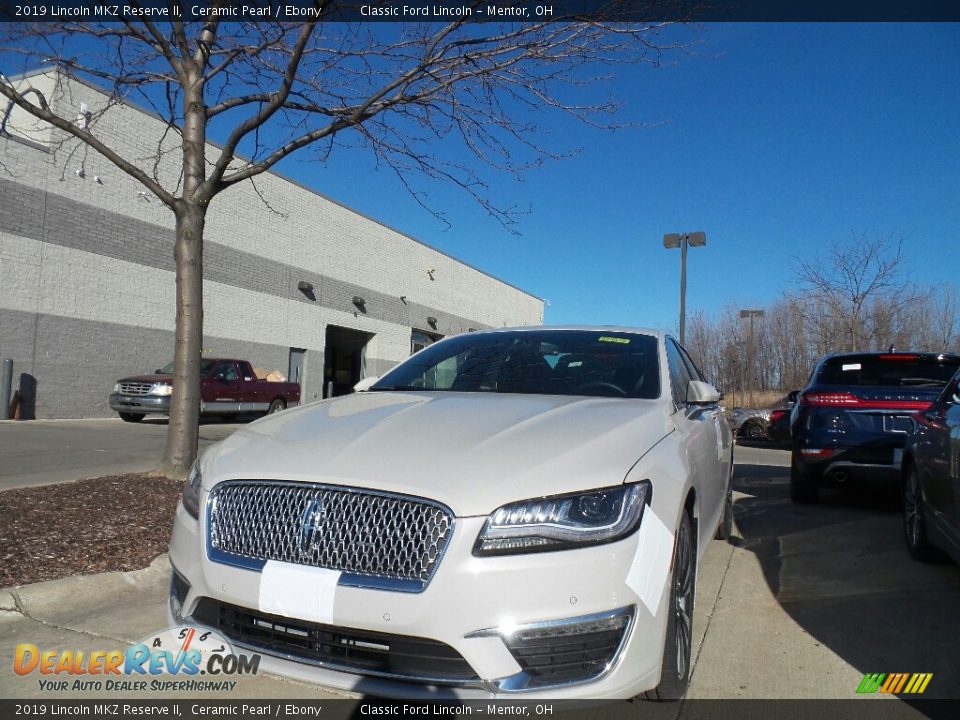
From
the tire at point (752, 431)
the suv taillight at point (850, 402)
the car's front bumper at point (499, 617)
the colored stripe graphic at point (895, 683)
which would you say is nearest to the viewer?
the car's front bumper at point (499, 617)

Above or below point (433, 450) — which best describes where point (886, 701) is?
below

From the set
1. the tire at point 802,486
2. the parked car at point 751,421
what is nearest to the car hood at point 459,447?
the tire at point 802,486

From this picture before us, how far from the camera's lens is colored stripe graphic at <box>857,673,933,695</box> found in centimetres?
286

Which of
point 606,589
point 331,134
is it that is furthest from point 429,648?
point 331,134

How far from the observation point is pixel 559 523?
82.9 inches

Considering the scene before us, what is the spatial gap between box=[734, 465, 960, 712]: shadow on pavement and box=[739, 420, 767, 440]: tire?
33.8 feet

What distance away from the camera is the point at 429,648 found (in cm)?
202

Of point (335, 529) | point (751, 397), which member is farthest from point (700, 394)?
point (751, 397)

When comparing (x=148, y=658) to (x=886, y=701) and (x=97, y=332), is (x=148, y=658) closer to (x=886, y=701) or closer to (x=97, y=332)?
(x=886, y=701)

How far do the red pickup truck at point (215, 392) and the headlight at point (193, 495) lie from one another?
1268cm

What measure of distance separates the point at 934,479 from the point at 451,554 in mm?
3532

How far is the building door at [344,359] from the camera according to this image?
27.9 meters

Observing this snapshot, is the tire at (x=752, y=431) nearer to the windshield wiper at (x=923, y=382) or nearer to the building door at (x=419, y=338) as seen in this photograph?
the windshield wiper at (x=923, y=382)

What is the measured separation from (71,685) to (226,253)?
62.2 feet
